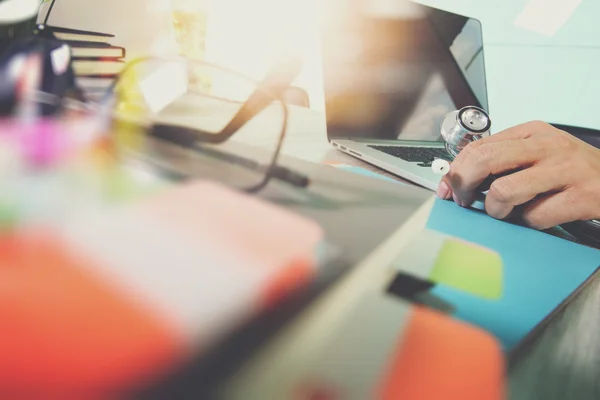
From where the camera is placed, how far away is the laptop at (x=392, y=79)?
0.51 meters

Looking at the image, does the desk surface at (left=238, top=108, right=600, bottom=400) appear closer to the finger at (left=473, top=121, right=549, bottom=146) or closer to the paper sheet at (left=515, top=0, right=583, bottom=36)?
the finger at (left=473, top=121, right=549, bottom=146)

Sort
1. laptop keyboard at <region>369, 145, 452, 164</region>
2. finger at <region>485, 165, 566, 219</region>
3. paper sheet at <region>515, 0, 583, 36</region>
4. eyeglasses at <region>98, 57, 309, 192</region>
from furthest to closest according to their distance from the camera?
paper sheet at <region>515, 0, 583, 36</region> < laptop keyboard at <region>369, 145, 452, 164</region> < finger at <region>485, 165, 566, 219</region> < eyeglasses at <region>98, 57, 309, 192</region>

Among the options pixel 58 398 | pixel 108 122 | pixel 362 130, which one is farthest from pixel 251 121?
pixel 362 130

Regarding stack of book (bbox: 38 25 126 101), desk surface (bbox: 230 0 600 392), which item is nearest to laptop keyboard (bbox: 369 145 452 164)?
stack of book (bbox: 38 25 126 101)

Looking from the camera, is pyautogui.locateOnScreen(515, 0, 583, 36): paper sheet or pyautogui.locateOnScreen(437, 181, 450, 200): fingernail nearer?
pyautogui.locateOnScreen(437, 181, 450, 200): fingernail

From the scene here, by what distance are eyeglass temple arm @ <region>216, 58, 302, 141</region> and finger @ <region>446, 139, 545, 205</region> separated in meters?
0.19

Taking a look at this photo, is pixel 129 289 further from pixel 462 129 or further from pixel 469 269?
pixel 462 129

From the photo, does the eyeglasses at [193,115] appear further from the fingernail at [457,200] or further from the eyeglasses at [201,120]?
the fingernail at [457,200]

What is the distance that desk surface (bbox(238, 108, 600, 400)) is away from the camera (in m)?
0.14

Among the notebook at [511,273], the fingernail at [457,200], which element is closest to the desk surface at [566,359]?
the notebook at [511,273]

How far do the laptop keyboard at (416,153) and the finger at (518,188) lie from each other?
13 cm

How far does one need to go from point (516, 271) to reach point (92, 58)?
32 centimetres

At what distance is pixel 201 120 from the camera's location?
25 cm

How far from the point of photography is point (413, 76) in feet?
1.94
